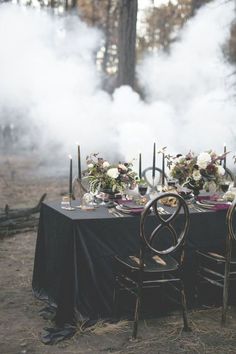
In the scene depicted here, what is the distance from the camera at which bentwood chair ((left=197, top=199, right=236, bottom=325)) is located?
3.94 m

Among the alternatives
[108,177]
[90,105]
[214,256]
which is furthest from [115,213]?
[90,105]

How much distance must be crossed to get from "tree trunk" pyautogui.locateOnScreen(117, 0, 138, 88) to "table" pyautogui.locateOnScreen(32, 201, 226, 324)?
310 inches

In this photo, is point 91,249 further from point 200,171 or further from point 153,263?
point 200,171

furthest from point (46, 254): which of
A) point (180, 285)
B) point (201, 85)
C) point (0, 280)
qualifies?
point (201, 85)

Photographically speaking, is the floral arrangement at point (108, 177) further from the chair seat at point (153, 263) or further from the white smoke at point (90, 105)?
the white smoke at point (90, 105)

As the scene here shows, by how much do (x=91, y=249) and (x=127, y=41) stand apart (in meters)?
8.76

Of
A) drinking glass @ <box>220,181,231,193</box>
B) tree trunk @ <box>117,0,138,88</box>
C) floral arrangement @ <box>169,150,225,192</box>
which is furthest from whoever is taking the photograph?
tree trunk @ <box>117,0,138,88</box>

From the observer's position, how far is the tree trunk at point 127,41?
38.7 feet

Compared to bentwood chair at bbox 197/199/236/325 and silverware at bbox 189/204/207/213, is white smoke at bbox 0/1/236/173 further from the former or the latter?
bentwood chair at bbox 197/199/236/325

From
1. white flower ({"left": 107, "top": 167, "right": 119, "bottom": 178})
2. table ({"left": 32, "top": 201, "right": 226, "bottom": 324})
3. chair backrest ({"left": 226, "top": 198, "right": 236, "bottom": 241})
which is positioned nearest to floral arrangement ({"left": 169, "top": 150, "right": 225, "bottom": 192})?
table ({"left": 32, "top": 201, "right": 226, "bottom": 324})

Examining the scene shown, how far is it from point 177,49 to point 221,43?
3242 mm

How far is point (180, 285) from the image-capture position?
397 cm

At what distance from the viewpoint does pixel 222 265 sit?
461 centimetres

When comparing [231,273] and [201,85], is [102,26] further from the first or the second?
[231,273]
